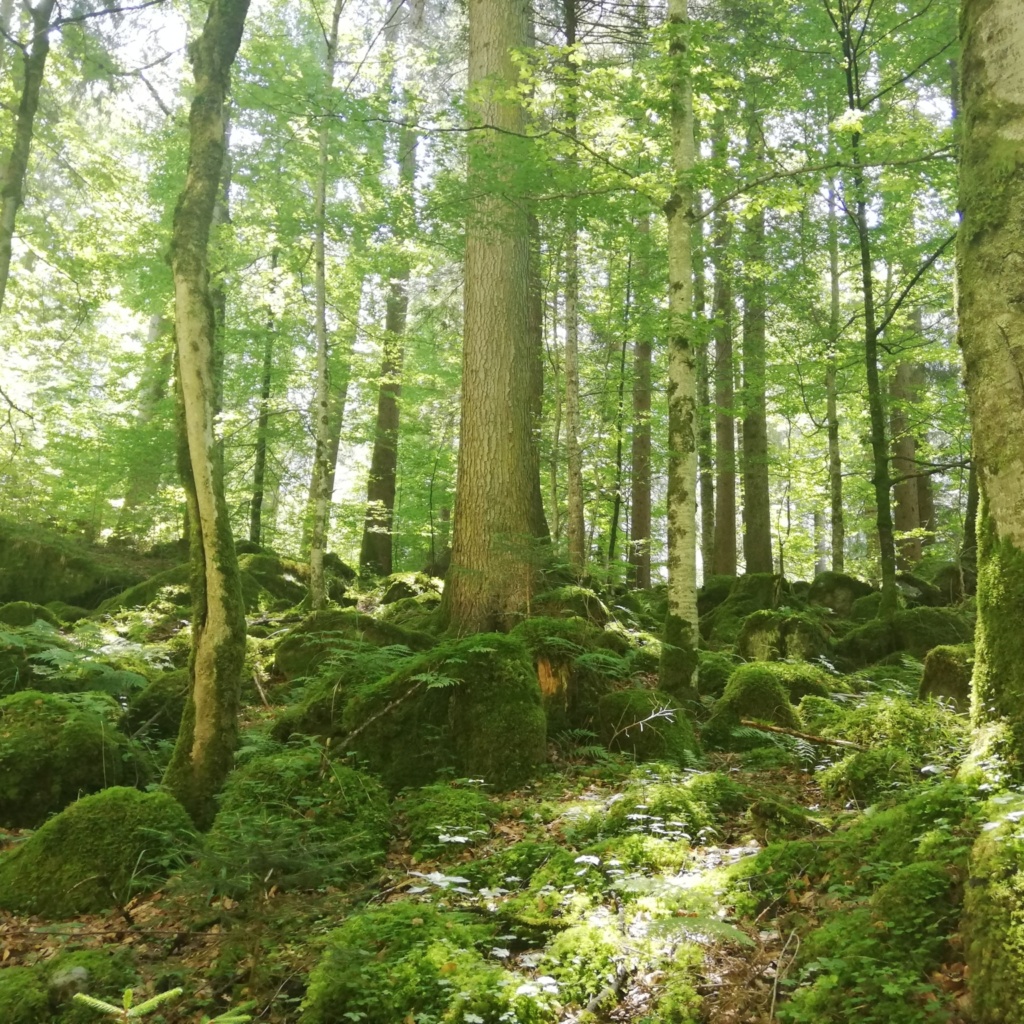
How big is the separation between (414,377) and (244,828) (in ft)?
46.5

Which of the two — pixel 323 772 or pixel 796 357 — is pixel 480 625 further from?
pixel 796 357

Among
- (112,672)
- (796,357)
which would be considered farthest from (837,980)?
(796,357)

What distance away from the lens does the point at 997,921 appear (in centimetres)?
220

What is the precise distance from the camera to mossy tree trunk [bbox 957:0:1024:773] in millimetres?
3074

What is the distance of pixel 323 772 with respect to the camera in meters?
4.74

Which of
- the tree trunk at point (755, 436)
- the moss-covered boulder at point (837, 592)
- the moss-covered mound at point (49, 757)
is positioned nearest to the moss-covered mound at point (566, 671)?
the moss-covered mound at point (49, 757)

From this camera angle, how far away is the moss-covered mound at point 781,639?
9.14m

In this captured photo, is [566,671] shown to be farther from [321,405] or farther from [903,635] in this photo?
[321,405]

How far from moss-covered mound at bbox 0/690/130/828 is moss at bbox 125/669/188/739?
0.92m

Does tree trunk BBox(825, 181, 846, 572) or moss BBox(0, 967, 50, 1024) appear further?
tree trunk BBox(825, 181, 846, 572)

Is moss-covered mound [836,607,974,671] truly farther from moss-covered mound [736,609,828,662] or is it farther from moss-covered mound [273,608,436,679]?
moss-covered mound [273,608,436,679]

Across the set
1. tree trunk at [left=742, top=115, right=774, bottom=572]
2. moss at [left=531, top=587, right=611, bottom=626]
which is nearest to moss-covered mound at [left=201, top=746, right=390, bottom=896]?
moss at [left=531, top=587, right=611, bottom=626]

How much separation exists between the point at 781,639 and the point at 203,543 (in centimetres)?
730

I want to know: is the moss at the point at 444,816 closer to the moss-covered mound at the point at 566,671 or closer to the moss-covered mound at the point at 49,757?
the moss-covered mound at the point at 566,671
